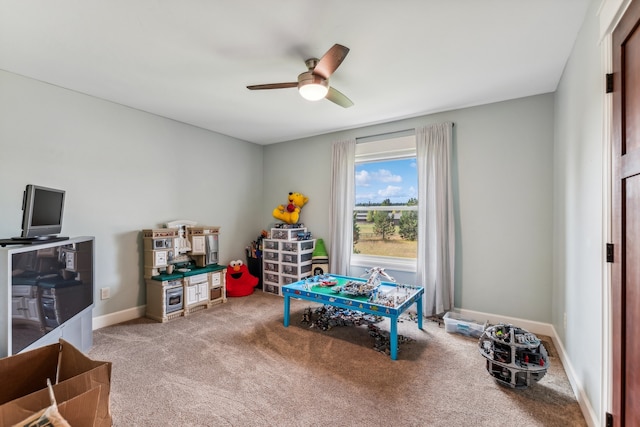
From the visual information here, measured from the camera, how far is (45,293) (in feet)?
6.24

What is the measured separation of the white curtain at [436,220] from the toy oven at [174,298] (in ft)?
9.48

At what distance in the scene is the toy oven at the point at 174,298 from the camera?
10.9 ft

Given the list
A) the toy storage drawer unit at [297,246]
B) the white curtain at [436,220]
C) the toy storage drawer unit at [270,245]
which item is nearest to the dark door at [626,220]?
the white curtain at [436,220]

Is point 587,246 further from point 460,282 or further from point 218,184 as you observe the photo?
point 218,184

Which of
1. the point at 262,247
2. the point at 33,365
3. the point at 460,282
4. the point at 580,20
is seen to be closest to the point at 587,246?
the point at 580,20

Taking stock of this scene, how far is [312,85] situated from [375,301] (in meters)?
1.91

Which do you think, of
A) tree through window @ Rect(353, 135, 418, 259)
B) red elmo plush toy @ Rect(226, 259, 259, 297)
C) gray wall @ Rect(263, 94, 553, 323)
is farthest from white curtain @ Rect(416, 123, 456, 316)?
red elmo plush toy @ Rect(226, 259, 259, 297)

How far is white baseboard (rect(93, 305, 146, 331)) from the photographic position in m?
3.08

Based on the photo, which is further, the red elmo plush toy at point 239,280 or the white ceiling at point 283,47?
the red elmo plush toy at point 239,280

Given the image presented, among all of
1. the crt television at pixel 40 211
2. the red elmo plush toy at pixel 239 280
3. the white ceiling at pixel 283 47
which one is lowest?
the red elmo plush toy at pixel 239 280

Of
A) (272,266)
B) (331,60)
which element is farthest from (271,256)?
(331,60)

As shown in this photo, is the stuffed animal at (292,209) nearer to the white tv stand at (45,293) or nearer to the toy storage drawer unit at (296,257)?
the toy storage drawer unit at (296,257)

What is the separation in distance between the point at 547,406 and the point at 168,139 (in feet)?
14.8

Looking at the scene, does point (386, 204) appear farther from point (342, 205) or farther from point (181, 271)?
point (181, 271)
